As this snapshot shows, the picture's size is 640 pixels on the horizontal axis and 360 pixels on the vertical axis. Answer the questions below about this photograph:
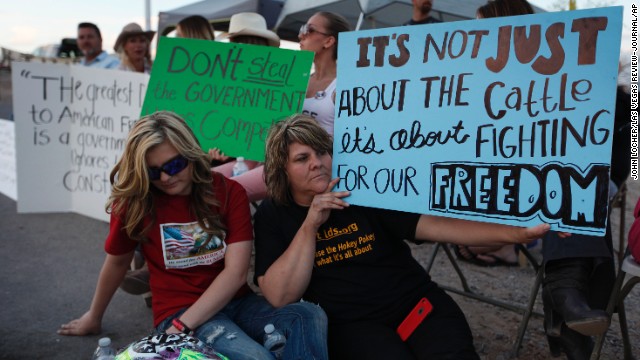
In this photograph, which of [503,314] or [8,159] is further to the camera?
[8,159]

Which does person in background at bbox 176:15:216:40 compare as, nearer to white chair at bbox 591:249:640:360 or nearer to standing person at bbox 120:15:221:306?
standing person at bbox 120:15:221:306

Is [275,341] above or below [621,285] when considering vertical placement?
below

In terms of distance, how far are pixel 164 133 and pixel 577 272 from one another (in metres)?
1.90

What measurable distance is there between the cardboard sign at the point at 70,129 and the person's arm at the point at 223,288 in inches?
103

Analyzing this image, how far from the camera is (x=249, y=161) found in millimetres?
3518

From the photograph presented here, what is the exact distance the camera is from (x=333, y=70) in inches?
140

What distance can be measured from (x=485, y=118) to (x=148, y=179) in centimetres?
131

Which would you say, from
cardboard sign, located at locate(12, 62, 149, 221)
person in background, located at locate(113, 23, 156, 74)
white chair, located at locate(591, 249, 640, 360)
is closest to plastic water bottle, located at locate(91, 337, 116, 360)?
white chair, located at locate(591, 249, 640, 360)

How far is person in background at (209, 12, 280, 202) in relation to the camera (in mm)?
3215

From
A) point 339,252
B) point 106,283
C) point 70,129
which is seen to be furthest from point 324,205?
point 70,129

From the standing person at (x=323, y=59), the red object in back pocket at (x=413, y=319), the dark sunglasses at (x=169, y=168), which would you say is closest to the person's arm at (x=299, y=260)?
the red object in back pocket at (x=413, y=319)

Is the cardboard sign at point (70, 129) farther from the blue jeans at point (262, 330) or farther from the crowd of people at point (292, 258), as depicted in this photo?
the blue jeans at point (262, 330)

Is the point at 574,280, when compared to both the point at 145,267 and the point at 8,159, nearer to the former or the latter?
the point at 145,267

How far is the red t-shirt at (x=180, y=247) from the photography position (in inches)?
90.3
